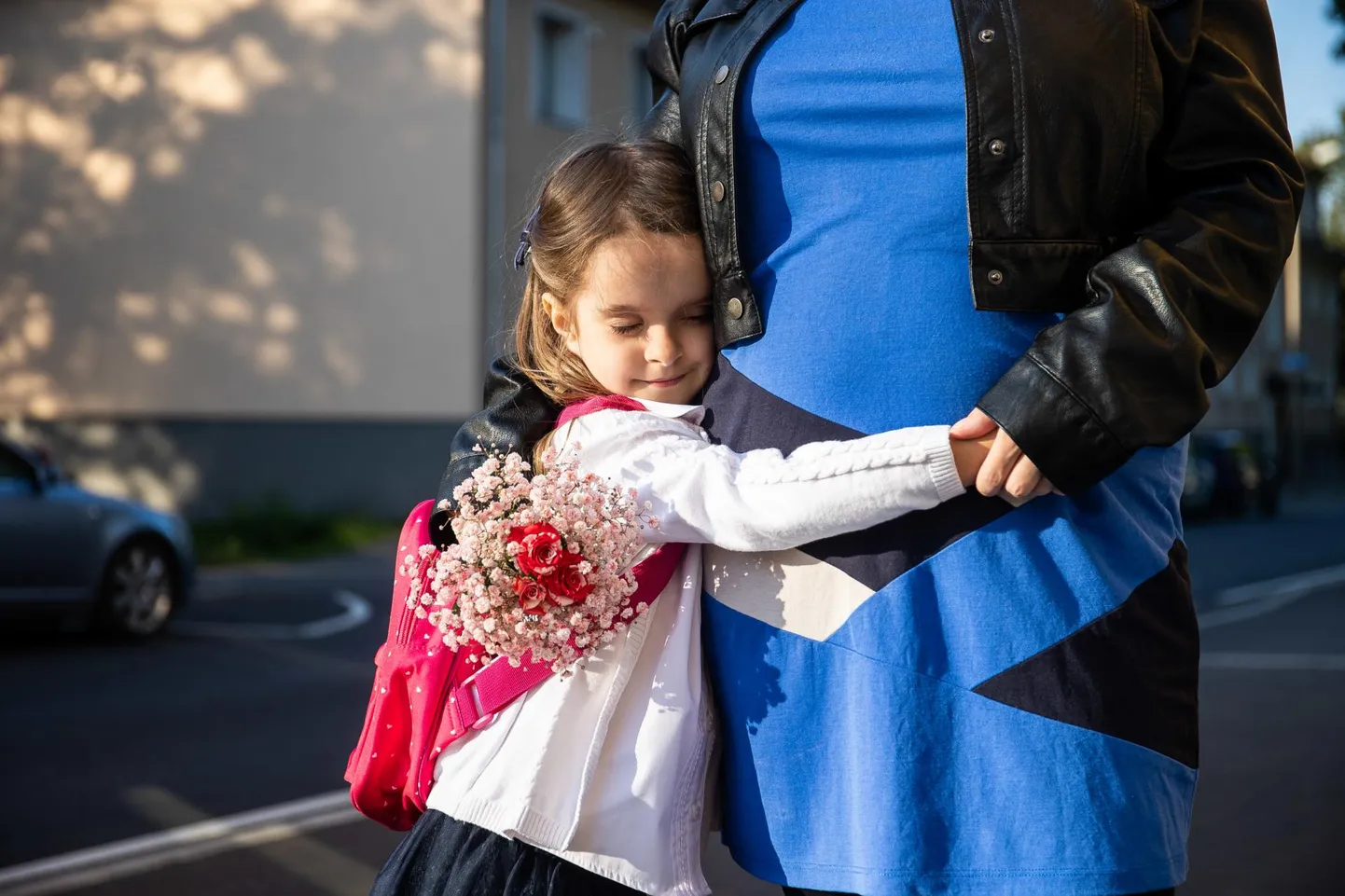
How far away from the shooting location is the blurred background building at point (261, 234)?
17.7 m

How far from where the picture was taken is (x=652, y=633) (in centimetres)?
186

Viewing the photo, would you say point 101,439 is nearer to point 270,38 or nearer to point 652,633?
point 270,38

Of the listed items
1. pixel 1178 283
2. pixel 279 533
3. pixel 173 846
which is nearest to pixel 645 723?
pixel 1178 283

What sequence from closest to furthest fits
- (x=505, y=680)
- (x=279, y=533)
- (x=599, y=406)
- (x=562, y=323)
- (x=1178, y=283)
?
(x=1178, y=283)
(x=505, y=680)
(x=599, y=406)
(x=562, y=323)
(x=279, y=533)

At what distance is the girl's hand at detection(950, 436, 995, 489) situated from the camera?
1.61 metres

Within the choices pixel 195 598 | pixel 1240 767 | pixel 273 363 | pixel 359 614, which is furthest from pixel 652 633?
pixel 273 363

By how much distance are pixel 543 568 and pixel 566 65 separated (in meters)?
18.6

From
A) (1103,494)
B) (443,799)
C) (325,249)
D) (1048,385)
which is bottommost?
(443,799)

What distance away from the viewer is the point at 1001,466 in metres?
1.58

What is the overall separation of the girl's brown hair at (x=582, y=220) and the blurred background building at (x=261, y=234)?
52.2ft

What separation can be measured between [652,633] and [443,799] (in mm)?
340

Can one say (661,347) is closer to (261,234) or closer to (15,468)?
(15,468)

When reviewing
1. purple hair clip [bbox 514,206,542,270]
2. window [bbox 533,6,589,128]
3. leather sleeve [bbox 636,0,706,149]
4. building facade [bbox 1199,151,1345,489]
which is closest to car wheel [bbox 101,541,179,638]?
purple hair clip [bbox 514,206,542,270]

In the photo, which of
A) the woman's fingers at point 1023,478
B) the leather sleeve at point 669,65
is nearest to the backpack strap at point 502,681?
the woman's fingers at point 1023,478
